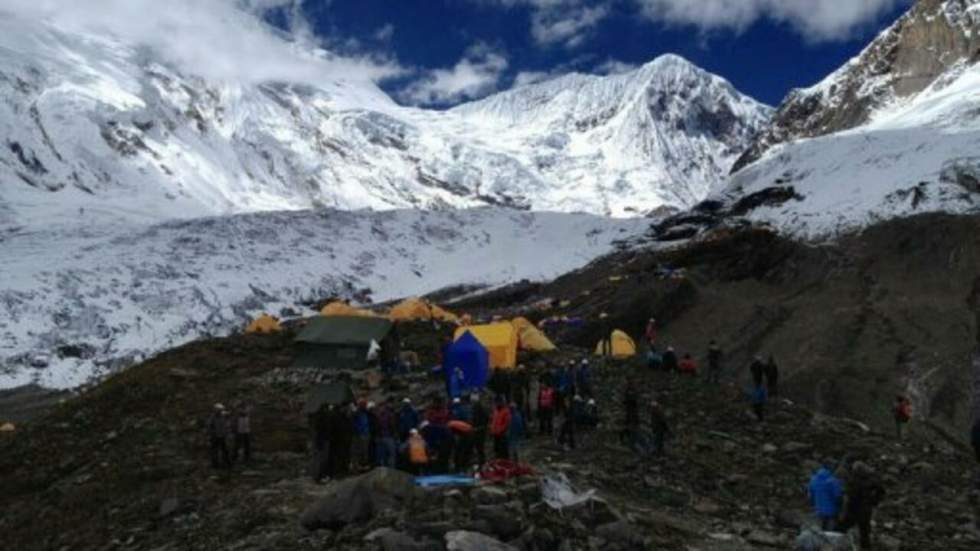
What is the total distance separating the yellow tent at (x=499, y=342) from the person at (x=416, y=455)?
16.6 metres

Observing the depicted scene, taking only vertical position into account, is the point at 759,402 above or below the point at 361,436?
above

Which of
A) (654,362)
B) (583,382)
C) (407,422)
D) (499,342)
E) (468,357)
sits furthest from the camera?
(499,342)

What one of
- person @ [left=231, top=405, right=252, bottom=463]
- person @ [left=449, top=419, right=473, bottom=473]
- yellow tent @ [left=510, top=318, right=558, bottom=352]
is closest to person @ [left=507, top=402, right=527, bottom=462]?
person @ [left=449, top=419, right=473, bottom=473]

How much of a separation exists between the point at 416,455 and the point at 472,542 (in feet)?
22.5

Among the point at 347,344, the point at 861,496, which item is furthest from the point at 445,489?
the point at 347,344

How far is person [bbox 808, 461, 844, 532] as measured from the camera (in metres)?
18.4

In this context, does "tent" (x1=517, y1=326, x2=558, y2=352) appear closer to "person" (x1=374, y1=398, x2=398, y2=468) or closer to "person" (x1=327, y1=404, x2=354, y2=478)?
"person" (x1=374, y1=398, x2=398, y2=468)

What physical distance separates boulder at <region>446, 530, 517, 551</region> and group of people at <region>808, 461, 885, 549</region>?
6.53 meters

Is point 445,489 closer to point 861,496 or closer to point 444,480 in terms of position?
point 444,480

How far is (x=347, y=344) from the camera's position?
135 feet

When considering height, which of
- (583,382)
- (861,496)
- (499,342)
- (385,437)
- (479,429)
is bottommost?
(861,496)

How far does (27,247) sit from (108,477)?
167 meters

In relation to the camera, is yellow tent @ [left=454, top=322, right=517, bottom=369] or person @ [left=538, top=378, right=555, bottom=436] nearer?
person @ [left=538, top=378, right=555, bottom=436]

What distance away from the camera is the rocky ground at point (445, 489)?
16734mm
